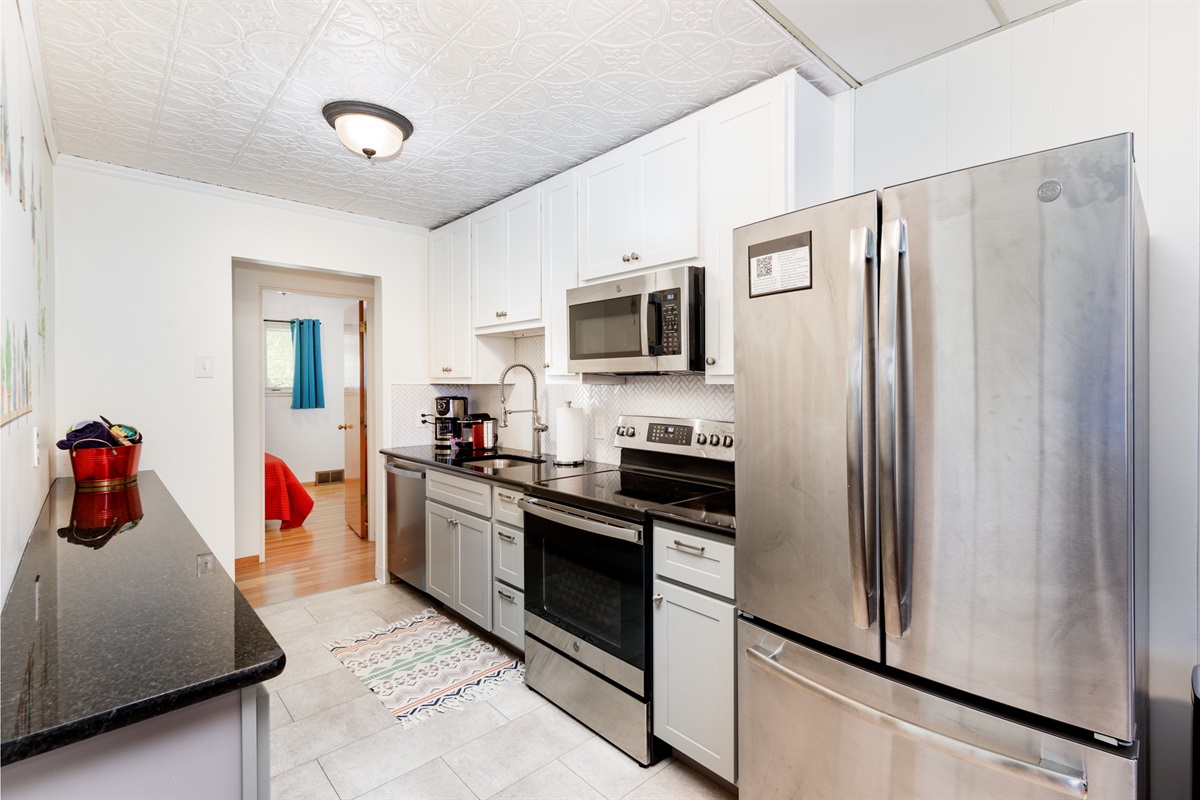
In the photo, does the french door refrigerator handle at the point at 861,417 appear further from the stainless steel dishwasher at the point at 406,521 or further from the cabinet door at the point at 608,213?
the stainless steel dishwasher at the point at 406,521

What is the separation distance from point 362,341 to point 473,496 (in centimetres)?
208

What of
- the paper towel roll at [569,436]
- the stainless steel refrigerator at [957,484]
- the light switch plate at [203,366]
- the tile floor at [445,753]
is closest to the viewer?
Answer: the stainless steel refrigerator at [957,484]

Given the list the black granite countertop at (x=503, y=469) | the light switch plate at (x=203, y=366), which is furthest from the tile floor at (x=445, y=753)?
the light switch plate at (x=203, y=366)

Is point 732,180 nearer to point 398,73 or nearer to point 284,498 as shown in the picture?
point 398,73

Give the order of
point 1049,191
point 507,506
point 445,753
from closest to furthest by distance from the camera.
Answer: point 1049,191, point 445,753, point 507,506

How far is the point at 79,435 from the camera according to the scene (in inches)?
92.9

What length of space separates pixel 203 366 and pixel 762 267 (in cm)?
305

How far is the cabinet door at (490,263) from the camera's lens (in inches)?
127

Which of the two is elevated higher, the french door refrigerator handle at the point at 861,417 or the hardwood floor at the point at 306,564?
the french door refrigerator handle at the point at 861,417

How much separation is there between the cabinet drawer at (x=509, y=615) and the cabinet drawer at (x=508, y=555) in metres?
0.05

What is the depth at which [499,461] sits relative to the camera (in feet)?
10.6

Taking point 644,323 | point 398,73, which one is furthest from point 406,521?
point 398,73

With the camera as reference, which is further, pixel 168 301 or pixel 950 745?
pixel 168 301

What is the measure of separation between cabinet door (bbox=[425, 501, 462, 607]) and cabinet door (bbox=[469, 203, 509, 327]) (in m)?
1.15
